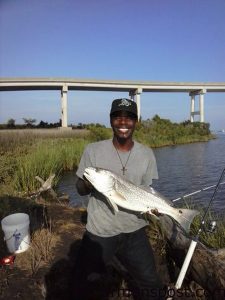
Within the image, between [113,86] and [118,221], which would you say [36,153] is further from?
[113,86]

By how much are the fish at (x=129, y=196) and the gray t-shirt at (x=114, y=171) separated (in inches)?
4.4

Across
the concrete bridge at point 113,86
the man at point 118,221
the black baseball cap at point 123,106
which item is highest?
the concrete bridge at point 113,86

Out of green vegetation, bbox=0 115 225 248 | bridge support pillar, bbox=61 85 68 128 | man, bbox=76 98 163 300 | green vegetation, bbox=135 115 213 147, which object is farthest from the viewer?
bridge support pillar, bbox=61 85 68 128

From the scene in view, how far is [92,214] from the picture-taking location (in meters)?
3.36

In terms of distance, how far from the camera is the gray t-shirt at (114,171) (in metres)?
3.32

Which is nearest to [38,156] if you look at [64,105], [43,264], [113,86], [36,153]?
[36,153]

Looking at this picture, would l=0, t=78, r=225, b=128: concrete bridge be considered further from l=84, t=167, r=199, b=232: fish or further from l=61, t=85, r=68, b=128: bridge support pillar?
l=84, t=167, r=199, b=232: fish

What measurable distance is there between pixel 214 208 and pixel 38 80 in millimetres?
46858

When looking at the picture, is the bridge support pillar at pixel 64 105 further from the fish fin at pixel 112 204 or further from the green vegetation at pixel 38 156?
the fish fin at pixel 112 204

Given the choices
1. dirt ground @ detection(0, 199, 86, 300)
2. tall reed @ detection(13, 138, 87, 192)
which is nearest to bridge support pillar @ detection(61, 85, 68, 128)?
tall reed @ detection(13, 138, 87, 192)

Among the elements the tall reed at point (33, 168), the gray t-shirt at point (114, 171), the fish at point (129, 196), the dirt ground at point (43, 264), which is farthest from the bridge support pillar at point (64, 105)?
the fish at point (129, 196)

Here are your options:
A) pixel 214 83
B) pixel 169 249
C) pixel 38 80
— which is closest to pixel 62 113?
pixel 38 80

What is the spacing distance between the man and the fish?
0.50 feet

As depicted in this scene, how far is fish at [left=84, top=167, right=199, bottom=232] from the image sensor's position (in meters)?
3.12
